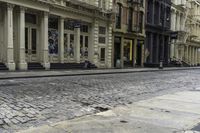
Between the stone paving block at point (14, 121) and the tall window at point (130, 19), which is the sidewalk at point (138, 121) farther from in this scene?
the tall window at point (130, 19)

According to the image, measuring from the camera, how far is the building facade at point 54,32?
942 inches

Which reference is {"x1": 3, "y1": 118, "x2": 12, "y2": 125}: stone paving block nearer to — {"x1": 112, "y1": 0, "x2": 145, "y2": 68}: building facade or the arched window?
{"x1": 112, "y1": 0, "x2": 145, "y2": 68}: building facade

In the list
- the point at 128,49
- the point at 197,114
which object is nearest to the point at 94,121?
the point at 197,114

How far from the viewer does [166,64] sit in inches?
2080

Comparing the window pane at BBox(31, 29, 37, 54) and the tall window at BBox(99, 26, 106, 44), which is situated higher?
the tall window at BBox(99, 26, 106, 44)

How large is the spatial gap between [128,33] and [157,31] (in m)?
11.1

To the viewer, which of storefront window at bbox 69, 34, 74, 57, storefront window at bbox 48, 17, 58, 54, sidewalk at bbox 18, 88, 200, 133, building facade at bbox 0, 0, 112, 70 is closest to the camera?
sidewalk at bbox 18, 88, 200, 133

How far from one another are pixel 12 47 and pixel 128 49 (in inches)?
840

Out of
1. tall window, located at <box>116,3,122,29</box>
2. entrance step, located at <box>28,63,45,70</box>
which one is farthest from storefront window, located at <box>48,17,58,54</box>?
tall window, located at <box>116,3,122,29</box>

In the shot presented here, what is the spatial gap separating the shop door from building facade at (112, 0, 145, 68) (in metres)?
12.9

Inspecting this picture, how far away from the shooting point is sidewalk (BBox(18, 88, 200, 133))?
6824 mm

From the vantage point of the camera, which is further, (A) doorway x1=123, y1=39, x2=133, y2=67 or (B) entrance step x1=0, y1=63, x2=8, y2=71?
(A) doorway x1=123, y1=39, x2=133, y2=67

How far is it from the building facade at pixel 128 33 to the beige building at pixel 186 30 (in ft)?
35.4

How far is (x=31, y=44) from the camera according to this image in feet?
87.4
